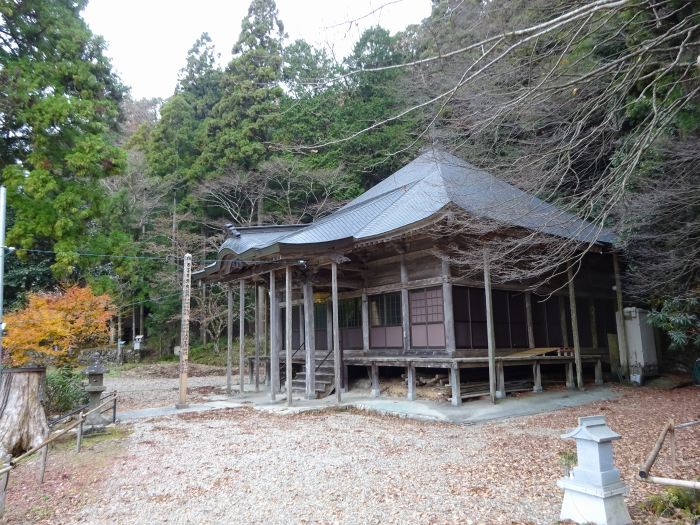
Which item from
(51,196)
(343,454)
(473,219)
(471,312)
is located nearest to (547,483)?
(343,454)

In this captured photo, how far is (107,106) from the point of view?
1644 cm

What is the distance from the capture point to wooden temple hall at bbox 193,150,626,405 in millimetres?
10883

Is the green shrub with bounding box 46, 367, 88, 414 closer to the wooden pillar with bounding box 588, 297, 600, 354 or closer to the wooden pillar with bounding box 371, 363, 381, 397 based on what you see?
the wooden pillar with bounding box 371, 363, 381, 397

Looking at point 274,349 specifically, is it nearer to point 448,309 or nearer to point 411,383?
point 411,383

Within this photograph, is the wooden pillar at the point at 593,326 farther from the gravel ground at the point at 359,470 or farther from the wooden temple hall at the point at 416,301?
the gravel ground at the point at 359,470

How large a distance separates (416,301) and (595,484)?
8.09 meters

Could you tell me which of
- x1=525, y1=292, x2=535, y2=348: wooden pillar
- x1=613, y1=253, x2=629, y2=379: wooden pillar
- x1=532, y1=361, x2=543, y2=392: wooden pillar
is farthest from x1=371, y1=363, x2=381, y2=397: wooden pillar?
x1=613, y1=253, x2=629, y2=379: wooden pillar

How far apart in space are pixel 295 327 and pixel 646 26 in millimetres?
12055

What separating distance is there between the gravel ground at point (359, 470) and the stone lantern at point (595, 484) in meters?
0.32

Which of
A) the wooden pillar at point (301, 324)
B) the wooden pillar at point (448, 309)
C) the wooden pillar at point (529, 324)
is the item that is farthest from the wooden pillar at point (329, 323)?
the wooden pillar at point (529, 324)

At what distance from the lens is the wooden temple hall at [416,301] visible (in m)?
10.9

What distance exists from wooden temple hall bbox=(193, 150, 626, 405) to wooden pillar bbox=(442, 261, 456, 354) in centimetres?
2

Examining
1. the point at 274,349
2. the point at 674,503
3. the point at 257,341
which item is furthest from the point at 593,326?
the point at 674,503

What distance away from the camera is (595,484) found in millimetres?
3699
